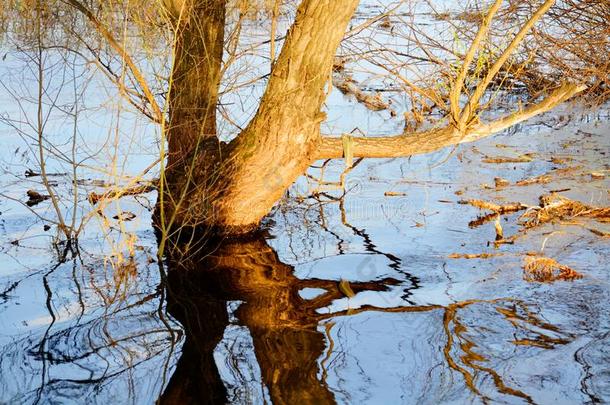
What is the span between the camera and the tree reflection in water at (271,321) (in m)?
3.97

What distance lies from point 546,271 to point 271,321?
1.90 metres

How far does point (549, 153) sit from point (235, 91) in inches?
153

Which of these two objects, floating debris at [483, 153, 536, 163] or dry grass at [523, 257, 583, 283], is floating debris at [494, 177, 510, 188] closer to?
floating debris at [483, 153, 536, 163]

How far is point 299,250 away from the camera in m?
6.16

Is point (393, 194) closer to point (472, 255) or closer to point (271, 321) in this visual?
point (472, 255)

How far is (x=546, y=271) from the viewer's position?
5402 mm

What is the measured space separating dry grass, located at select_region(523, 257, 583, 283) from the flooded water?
6 cm

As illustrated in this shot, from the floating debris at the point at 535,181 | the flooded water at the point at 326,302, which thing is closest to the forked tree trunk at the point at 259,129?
the flooded water at the point at 326,302

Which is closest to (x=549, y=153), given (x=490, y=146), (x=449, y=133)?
(x=490, y=146)

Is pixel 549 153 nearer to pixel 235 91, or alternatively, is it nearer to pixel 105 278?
pixel 235 91

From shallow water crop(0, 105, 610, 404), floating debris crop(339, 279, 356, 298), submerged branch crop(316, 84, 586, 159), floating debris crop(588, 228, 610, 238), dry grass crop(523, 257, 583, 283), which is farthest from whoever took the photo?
submerged branch crop(316, 84, 586, 159)

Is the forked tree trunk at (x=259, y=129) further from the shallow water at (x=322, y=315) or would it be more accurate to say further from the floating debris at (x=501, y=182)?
the floating debris at (x=501, y=182)

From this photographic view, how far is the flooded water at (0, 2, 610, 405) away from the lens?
3.98 m

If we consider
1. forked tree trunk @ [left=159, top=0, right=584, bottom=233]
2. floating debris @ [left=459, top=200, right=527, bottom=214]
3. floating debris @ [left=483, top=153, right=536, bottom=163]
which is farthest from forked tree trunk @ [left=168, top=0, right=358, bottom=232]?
floating debris @ [left=483, top=153, right=536, bottom=163]
